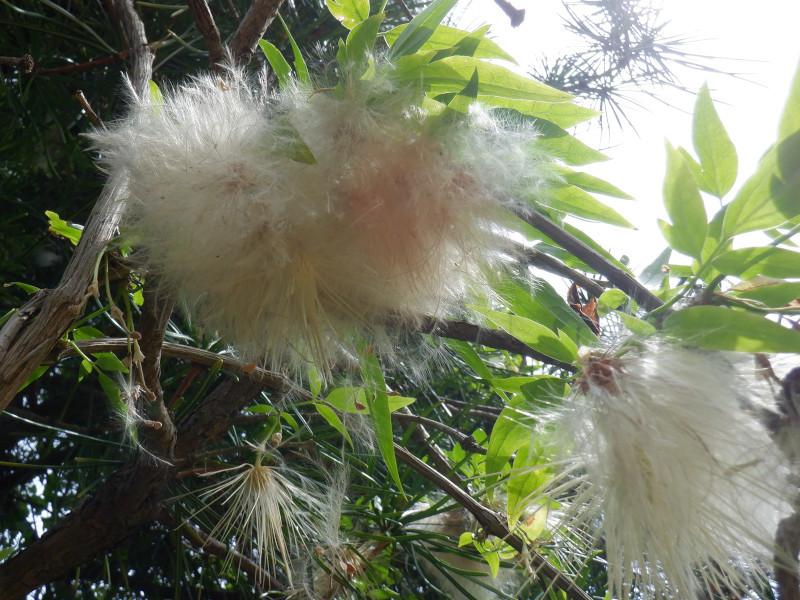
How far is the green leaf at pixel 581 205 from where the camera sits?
50cm

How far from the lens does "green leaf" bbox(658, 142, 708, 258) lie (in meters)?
0.40

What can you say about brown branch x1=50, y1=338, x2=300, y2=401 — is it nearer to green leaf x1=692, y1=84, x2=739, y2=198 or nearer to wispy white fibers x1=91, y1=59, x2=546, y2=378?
wispy white fibers x1=91, y1=59, x2=546, y2=378

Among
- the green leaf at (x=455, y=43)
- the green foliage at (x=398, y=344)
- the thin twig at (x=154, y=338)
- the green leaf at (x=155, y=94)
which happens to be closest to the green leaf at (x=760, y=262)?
the green foliage at (x=398, y=344)

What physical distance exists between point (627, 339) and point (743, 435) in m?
0.09

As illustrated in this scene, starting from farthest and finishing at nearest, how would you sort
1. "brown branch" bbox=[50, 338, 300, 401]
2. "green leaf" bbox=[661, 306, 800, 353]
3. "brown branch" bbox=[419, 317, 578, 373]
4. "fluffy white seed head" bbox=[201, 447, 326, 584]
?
"fluffy white seed head" bbox=[201, 447, 326, 584], "brown branch" bbox=[50, 338, 300, 401], "brown branch" bbox=[419, 317, 578, 373], "green leaf" bbox=[661, 306, 800, 353]

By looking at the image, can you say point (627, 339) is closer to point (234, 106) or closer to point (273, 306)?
point (273, 306)

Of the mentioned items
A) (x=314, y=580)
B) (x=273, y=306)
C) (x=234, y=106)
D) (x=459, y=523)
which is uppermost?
(x=234, y=106)

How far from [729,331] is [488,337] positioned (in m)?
0.16

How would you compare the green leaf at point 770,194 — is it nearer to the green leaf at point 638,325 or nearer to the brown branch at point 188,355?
the green leaf at point 638,325

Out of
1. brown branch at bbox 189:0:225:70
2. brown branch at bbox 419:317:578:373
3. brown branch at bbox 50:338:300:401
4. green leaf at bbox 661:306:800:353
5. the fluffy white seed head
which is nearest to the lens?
green leaf at bbox 661:306:800:353

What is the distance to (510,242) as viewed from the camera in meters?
0.48

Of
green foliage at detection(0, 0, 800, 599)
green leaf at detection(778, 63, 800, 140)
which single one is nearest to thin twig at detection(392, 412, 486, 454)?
green foliage at detection(0, 0, 800, 599)

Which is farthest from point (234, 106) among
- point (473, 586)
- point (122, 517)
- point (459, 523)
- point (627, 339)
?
point (473, 586)

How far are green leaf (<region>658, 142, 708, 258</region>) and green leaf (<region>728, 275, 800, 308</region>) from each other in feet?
0.14
